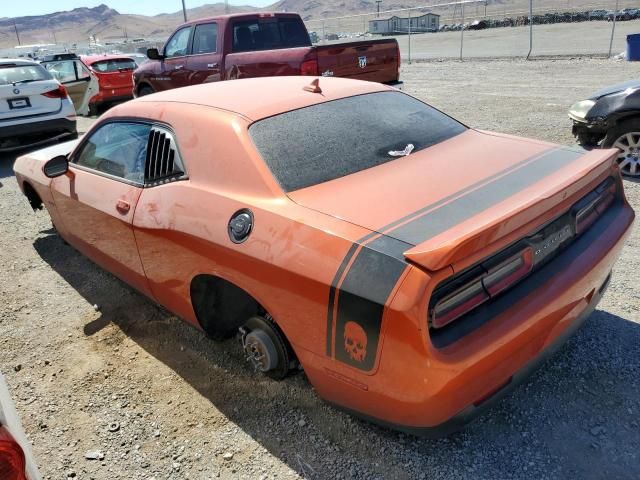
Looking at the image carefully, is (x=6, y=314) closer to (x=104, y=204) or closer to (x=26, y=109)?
(x=104, y=204)

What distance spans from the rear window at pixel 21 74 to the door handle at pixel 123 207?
702 centimetres

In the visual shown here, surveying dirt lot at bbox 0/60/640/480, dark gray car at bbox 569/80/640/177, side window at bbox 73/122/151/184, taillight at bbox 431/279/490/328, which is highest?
side window at bbox 73/122/151/184

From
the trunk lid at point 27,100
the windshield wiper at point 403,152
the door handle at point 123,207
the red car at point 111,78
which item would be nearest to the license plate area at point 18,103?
the trunk lid at point 27,100

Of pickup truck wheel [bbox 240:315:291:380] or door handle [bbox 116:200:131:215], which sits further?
door handle [bbox 116:200:131:215]

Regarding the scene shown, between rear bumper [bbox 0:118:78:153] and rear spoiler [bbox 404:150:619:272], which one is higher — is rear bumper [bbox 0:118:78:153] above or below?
below

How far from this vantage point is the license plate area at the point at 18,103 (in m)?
8.48

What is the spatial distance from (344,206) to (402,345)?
0.69 metres

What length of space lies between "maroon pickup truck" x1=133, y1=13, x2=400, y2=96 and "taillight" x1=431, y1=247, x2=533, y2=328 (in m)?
5.50

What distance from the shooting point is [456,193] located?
236 cm

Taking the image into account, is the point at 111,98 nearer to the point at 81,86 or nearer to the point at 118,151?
the point at 81,86

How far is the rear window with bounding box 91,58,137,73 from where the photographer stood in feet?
44.9

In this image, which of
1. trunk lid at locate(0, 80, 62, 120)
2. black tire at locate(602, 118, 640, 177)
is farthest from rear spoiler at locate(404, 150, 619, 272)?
trunk lid at locate(0, 80, 62, 120)

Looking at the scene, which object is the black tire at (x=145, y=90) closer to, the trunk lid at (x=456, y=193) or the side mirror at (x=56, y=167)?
the side mirror at (x=56, y=167)

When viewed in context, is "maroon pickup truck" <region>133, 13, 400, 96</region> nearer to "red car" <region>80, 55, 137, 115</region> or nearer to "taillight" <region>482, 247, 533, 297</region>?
"red car" <region>80, 55, 137, 115</region>
